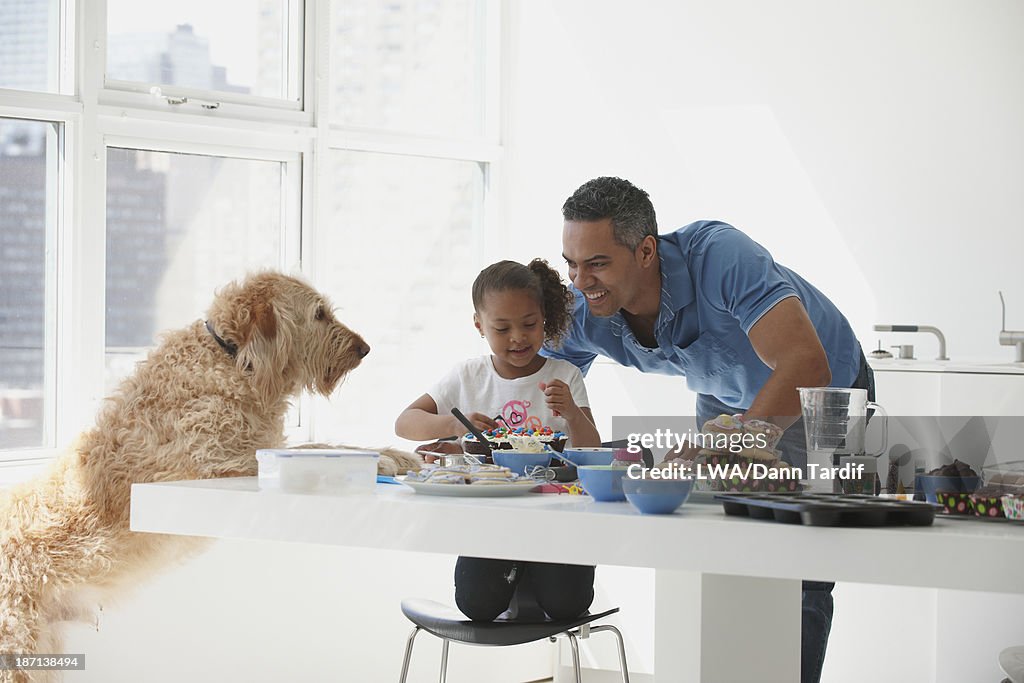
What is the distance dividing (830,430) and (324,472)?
2.33 ft

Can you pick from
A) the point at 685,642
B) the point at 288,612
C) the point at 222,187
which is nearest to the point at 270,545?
the point at 288,612

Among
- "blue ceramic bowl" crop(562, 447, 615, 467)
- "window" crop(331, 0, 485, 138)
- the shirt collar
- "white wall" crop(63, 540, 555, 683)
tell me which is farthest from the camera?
"window" crop(331, 0, 485, 138)

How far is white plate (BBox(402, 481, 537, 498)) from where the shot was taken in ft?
5.06

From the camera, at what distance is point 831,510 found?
48.8 inches

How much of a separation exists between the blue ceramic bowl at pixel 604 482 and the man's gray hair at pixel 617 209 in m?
0.94

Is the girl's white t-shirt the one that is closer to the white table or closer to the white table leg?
the white table

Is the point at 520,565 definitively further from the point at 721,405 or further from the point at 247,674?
the point at 247,674

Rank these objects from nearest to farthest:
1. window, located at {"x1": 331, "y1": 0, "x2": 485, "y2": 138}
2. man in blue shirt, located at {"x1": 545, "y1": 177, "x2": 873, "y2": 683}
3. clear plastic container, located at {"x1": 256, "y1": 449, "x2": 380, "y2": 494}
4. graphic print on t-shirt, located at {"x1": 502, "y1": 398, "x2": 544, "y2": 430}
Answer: clear plastic container, located at {"x1": 256, "y1": 449, "x2": 380, "y2": 494}
man in blue shirt, located at {"x1": 545, "y1": 177, "x2": 873, "y2": 683}
graphic print on t-shirt, located at {"x1": 502, "y1": 398, "x2": 544, "y2": 430}
window, located at {"x1": 331, "y1": 0, "x2": 485, "y2": 138}

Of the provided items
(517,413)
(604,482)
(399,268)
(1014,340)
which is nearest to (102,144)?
(399,268)

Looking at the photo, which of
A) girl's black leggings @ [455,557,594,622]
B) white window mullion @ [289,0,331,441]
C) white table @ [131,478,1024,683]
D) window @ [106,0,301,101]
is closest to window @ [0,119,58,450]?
window @ [106,0,301,101]

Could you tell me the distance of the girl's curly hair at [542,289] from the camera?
266 cm

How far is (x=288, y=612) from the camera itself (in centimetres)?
348

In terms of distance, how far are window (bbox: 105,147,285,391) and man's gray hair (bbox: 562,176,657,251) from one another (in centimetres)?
152

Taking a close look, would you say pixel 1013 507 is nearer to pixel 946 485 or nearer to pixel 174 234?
pixel 946 485
